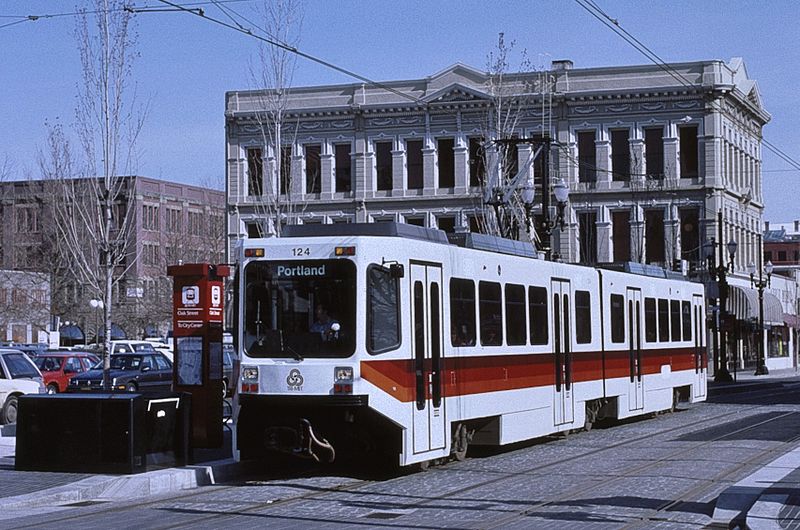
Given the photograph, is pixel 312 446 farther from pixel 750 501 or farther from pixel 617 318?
pixel 617 318

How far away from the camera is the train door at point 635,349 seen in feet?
90.2

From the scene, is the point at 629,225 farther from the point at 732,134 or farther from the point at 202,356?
the point at 202,356

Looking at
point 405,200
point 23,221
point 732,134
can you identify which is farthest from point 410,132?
point 23,221

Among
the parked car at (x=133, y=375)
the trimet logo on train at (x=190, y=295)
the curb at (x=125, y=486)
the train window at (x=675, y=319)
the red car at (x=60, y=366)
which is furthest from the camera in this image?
the red car at (x=60, y=366)

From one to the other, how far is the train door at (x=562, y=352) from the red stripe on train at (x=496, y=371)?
0.29 metres

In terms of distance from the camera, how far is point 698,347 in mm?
33281

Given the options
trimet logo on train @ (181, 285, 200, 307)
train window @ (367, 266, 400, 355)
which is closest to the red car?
trimet logo on train @ (181, 285, 200, 307)

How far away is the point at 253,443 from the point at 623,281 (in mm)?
11788

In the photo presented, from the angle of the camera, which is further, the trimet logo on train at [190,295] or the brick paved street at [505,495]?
the trimet logo on train at [190,295]

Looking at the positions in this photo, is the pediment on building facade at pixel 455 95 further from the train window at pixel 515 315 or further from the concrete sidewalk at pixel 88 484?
the concrete sidewalk at pixel 88 484

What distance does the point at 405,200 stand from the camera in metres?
71.1

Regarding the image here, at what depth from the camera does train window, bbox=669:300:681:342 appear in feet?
101

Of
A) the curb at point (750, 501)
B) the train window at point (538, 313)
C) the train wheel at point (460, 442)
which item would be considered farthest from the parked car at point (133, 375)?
the curb at point (750, 501)

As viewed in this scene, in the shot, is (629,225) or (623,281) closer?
(623,281)
